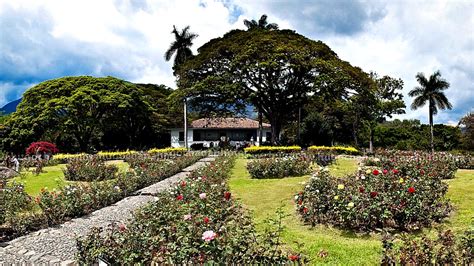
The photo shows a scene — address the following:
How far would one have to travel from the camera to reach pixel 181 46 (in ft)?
124

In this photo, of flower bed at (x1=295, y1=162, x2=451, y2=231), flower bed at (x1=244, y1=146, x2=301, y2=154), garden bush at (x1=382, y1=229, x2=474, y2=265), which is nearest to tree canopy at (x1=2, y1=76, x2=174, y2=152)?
flower bed at (x1=244, y1=146, x2=301, y2=154)

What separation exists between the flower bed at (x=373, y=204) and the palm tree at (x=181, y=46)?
32391 millimetres

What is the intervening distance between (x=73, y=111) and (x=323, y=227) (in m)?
29.8

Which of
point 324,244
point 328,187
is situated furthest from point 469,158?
point 324,244

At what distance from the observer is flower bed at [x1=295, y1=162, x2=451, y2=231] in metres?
5.89

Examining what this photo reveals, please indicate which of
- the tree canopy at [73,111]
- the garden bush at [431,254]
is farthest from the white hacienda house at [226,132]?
the garden bush at [431,254]

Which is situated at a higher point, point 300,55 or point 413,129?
point 300,55

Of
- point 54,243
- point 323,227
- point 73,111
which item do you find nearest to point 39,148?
point 73,111

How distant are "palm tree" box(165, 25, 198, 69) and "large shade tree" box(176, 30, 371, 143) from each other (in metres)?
6.25

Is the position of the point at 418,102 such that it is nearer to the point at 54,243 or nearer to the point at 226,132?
the point at 226,132

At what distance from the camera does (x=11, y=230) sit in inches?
260

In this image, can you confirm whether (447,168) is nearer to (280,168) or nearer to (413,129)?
(280,168)

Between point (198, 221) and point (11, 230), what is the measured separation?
4.14m

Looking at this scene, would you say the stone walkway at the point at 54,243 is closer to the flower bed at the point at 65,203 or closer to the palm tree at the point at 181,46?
the flower bed at the point at 65,203
